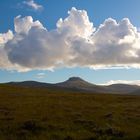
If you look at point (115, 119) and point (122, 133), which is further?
point (115, 119)

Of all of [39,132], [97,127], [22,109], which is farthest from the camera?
[22,109]

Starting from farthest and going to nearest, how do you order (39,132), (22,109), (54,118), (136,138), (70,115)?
(22,109), (70,115), (54,118), (39,132), (136,138)

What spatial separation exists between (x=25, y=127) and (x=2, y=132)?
2.15 meters

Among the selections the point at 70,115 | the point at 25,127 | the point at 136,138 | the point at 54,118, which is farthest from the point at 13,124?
the point at 136,138

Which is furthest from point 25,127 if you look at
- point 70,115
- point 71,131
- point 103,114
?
point 103,114

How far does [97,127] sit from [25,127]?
20.3ft

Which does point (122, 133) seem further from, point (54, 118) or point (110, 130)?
point (54, 118)

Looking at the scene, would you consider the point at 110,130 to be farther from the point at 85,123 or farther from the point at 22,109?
the point at 22,109

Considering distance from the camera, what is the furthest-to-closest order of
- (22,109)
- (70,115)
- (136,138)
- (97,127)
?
(22,109) → (70,115) → (97,127) → (136,138)

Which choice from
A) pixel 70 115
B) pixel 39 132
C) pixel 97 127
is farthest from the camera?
pixel 70 115

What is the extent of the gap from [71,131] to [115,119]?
8.21 m

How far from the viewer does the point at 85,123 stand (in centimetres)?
3459

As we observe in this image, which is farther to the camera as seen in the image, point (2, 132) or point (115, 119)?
point (115, 119)

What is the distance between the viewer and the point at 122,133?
3069cm
